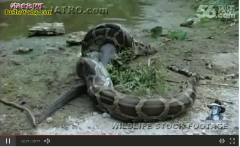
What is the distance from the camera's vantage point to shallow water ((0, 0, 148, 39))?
4.58 metres

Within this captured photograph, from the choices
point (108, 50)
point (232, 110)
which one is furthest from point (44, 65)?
point (232, 110)

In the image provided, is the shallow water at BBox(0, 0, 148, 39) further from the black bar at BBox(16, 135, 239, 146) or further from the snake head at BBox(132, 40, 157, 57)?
the black bar at BBox(16, 135, 239, 146)

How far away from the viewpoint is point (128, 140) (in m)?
1.77

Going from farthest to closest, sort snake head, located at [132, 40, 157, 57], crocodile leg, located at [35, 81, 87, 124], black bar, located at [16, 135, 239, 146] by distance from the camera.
A: snake head, located at [132, 40, 157, 57], crocodile leg, located at [35, 81, 87, 124], black bar, located at [16, 135, 239, 146]

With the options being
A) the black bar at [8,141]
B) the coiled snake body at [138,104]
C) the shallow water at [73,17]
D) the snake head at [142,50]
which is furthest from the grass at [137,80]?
the shallow water at [73,17]

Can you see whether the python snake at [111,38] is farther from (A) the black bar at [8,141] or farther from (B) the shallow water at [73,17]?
(A) the black bar at [8,141]

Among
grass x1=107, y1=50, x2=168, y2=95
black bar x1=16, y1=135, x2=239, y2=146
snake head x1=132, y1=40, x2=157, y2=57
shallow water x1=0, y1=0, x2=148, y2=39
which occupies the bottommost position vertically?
black bar x1=16, y1=135, x2=239, y2=146

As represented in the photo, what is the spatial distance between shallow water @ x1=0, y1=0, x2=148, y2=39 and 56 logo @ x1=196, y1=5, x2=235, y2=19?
0.87 meters

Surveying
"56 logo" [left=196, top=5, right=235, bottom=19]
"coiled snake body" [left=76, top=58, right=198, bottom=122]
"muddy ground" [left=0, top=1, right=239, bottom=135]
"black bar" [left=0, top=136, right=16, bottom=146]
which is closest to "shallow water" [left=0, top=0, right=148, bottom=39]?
"muddy ground" [left=0, top=1, right=239, bottom=135]

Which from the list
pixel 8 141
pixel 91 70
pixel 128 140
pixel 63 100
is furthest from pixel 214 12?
pixel 8 141

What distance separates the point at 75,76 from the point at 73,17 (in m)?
2.34

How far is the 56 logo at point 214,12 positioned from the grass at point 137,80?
4.77 feet

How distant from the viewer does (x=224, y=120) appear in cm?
206

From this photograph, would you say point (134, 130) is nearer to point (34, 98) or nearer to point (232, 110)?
point (232, 110)
